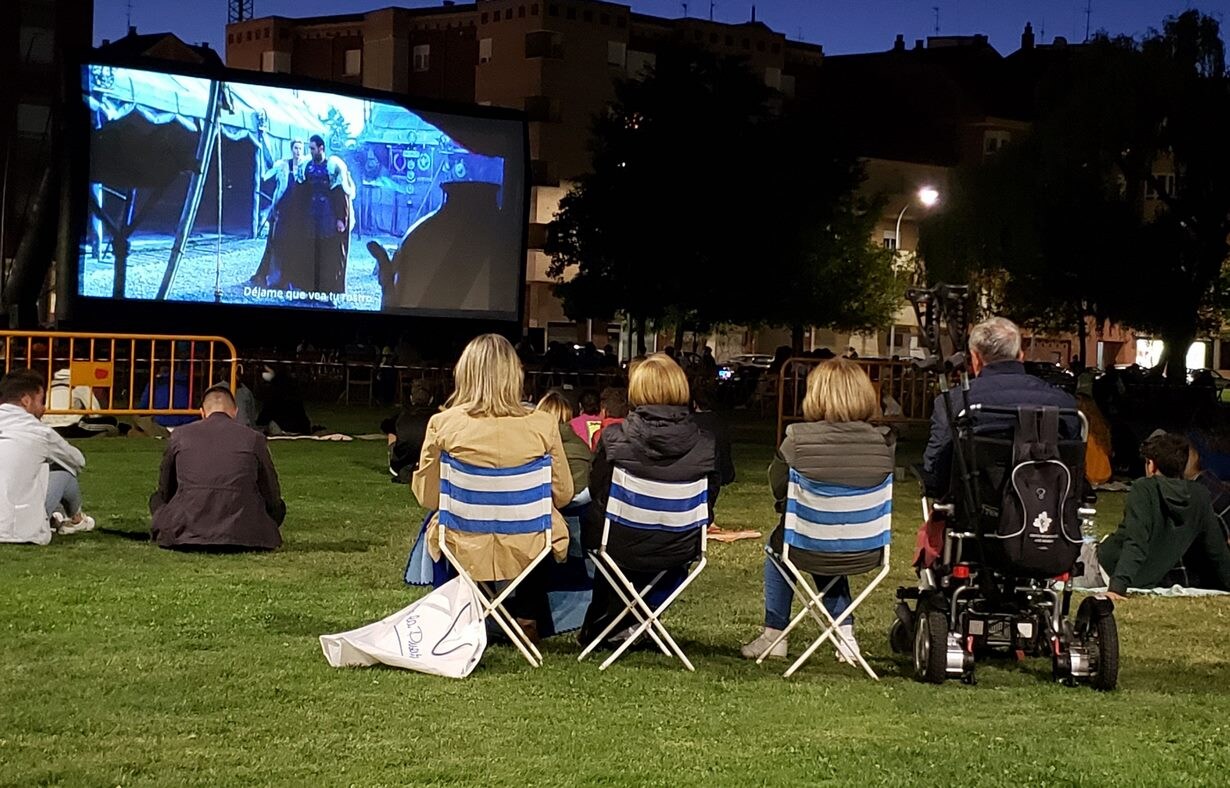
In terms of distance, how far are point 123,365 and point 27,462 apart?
1171cm

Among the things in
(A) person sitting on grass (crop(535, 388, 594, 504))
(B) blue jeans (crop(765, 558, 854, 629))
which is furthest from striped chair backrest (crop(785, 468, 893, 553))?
(A) person sitting on grass (crop(535, 388, 594, 504))

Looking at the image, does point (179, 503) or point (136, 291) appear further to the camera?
point (136, 291)

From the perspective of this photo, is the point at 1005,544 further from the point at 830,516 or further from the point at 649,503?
the point at 649,503

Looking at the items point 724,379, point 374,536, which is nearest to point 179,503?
point 374,536

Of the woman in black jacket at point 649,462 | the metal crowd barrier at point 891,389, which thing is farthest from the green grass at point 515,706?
the metal crowd barrier at point 891,389

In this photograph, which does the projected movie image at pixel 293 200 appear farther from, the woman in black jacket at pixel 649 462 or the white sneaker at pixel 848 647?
the white sneaker at pixel 848 647

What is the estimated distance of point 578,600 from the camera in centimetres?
877

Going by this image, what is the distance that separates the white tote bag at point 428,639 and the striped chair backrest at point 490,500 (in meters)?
0.36

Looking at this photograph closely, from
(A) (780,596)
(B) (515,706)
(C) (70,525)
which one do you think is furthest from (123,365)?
(B) (515,706)

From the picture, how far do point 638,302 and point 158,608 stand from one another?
3674 cm

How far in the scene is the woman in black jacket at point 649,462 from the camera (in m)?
8.00

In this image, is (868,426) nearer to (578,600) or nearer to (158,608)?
(578,600)

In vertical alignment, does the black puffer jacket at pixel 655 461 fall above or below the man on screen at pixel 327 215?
below

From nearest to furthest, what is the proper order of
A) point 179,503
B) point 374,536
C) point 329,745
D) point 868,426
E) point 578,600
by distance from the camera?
point 329,745
point 868,426
point 578,600
point 179,503
point 374,536
